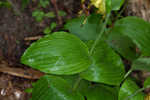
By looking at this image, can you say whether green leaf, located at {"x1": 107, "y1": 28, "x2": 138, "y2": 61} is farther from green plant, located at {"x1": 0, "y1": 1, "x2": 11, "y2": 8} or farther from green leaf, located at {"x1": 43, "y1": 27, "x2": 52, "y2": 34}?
green plant, located at {"x1": 0, "y1": 1, "x2": 11, "y2": 8}

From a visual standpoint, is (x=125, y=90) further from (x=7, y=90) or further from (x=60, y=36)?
(x=7, y=90)

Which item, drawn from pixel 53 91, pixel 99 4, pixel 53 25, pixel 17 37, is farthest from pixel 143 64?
pixel 17 37

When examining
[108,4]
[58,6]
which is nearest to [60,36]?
[108,4]

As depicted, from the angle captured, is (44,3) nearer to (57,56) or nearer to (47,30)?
(47,30)

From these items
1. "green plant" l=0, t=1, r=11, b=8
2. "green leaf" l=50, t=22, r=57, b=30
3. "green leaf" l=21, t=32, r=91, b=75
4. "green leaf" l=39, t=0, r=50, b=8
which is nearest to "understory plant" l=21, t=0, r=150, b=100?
→ "green leaf" l=21, t=32, r=91, b=75

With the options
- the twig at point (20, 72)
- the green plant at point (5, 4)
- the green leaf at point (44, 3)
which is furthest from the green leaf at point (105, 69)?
the green plant at point (5, 4)
